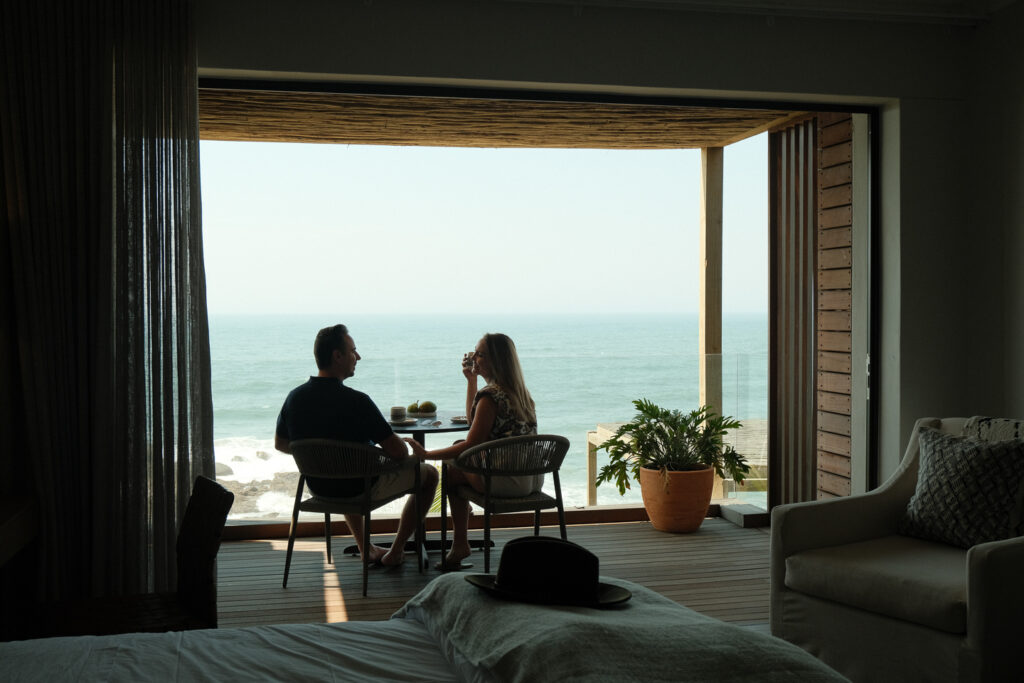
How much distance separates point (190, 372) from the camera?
3.80 metres

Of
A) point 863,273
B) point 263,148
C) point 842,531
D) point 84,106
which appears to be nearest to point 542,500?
point 842,531

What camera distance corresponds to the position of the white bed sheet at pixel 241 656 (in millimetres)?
1777

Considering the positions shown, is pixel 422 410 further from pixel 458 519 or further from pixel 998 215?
pixel 998 215

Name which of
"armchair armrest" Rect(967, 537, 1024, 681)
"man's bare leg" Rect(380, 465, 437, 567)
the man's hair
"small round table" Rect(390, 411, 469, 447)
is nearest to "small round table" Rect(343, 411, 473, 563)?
"small round table" Rect(390, 411, 469, 447)

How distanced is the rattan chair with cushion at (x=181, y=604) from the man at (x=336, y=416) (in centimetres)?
139

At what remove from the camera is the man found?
13.8ft

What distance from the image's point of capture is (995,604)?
8.38 ft

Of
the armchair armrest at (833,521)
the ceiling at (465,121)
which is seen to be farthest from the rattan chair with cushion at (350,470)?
the armchair armrest at (833,521)

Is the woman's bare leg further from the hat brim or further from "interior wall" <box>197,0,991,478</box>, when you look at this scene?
the hat brim

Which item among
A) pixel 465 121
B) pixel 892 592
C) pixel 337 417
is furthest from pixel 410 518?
pixel 892 592

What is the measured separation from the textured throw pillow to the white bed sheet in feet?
6.76

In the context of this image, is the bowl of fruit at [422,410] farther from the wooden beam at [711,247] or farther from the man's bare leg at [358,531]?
the wooden beam at [711,247]

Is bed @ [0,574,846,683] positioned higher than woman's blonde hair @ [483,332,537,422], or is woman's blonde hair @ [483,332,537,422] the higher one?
woman's blonde hair @ [483,332,537,422]

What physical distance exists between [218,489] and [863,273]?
11.9 ft
